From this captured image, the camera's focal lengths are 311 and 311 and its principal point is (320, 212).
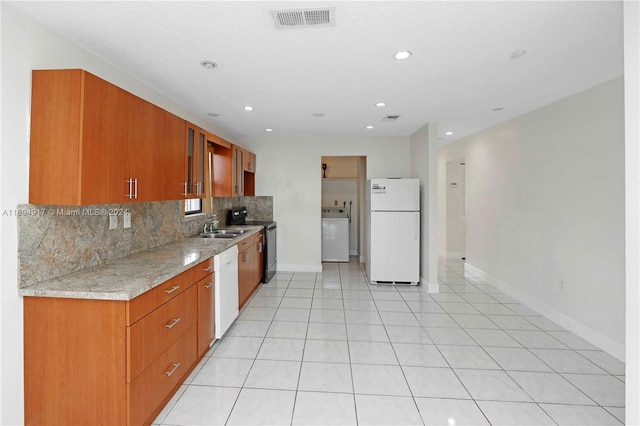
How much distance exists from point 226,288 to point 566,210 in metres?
3.69

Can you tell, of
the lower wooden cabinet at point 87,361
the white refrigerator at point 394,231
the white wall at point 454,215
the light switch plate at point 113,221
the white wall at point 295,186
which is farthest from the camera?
the white wall at point 454,215

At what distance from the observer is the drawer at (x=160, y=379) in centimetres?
172

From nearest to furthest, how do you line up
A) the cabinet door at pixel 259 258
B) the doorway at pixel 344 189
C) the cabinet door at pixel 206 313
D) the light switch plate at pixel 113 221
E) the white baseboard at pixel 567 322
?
the light switch plate at pixel 113 221 → the cabinet door at pixel 206 313 → the white baseboard at pixel 567 322 → the cabinet door at pixel 259 258 → the doorway at pixel 344 189

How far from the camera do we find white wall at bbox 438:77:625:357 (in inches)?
111

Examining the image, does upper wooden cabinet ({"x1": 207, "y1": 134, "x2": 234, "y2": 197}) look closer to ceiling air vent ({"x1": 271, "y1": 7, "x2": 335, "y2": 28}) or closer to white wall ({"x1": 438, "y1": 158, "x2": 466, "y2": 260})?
ceiling air vent ({"x1": 271, "y1": 7, "x2": 335, "y2": 28})

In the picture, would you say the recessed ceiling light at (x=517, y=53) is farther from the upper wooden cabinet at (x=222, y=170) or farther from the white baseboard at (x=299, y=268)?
the white baseboard at (x=299, y=268)

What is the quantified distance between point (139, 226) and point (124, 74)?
131 centimetres

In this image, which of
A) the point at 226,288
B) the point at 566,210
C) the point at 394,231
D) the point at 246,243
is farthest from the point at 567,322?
the point at 246,243

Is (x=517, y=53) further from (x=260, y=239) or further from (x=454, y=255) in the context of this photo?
(x=454, y=255)

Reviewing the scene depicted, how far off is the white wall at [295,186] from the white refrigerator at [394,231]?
3.84 ft

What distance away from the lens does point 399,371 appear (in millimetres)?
2510

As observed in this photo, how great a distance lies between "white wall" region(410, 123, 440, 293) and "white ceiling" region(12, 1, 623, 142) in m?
0.93
